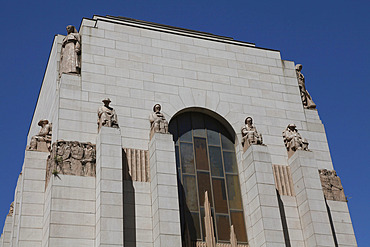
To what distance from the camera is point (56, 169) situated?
21.7 metres

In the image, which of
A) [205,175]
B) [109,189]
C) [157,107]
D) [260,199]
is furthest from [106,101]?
[260,199]

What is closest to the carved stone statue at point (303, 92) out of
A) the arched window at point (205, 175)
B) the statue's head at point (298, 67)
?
the statue's head at point (298, 67)

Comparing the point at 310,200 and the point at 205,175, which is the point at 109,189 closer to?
the point at 205,175

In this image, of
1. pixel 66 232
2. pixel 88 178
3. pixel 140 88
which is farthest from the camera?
pixel 140 88

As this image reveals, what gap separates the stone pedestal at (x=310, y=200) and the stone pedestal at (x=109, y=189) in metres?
8.22

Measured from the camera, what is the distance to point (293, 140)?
25.8 metres

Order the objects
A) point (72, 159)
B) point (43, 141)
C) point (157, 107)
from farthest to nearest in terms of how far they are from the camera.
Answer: point (157, 107) → point (43, 141) → point (72, 159)

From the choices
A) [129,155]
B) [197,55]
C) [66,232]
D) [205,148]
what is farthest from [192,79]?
[66,232]

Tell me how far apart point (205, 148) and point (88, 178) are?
6.08 metres

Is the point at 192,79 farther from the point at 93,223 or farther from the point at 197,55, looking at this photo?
the point at 93,223

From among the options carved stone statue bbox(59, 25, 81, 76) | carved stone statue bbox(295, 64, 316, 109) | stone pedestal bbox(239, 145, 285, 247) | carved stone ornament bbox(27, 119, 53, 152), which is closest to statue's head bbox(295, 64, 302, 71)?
carved stone statue bbox(295, 64, 316, 109)

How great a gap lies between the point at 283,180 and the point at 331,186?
2423 mm

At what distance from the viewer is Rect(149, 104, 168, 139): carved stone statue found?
23406 millimetres

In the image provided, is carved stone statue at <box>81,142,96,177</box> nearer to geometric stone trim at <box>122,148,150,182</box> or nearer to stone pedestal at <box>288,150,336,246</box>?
geometric stone trim at <box>122,148,150,182</box>
